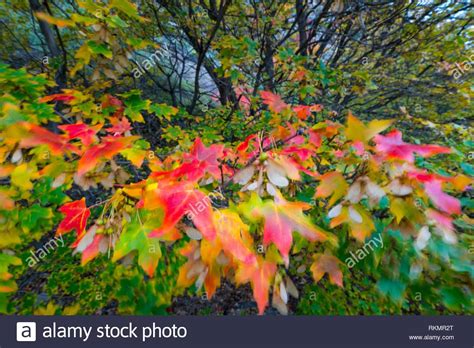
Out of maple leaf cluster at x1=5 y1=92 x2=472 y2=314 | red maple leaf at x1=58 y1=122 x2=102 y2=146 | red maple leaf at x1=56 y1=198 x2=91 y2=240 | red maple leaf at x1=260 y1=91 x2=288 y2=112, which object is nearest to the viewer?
maple leaf cluster at x1=5 y1=92 x2=472 y2=314

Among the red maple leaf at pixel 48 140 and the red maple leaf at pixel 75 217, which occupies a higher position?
the red maple leaf at pixel 48 140

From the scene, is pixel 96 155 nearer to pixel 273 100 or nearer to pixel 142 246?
pixel 142 246

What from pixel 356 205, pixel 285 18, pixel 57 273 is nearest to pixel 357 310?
pixel 356 205

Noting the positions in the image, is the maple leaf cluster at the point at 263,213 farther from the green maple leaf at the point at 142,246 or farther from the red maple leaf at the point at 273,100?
the red maple leaf at the point at 273,100

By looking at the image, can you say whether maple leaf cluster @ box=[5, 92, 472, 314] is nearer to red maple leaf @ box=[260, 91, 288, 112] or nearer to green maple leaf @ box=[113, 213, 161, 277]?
green maple leaf @ box=[113, 213, 161, 277]

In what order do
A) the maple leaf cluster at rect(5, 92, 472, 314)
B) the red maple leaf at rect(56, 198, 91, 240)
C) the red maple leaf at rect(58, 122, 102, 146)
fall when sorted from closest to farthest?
the maple leaf cluster at rect(5, 92, 472, 314) < the red maple leaf at rect(56, 198, 91, 240) < the red maple leaf at rect(58, 122, 102, 146)

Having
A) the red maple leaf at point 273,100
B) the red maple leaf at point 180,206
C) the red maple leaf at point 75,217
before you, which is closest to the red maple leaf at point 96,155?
the red maple leaf at point 75,217

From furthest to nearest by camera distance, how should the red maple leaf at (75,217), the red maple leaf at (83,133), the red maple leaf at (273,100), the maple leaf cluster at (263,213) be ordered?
1. the red maple leaf at (273,100)
2. the red maple leaf at (83,133)
3. the red maple leaf at (75,217)
4. the maple leaf cluster at (263,213)

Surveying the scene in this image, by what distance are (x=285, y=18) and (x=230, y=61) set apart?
4.76ft

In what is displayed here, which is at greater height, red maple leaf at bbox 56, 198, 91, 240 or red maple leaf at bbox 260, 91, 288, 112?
red maple leaf at bbox 260, 91, 288, 112

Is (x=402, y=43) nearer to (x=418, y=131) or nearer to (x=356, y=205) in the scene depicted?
(x=418, y=131)

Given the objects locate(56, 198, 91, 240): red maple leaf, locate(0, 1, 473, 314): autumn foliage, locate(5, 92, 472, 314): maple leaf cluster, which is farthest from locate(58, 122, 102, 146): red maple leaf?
locate(56, 198, 91, 240): red maple leaf

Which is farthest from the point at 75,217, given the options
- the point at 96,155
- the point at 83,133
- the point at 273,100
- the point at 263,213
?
the point at 273,100

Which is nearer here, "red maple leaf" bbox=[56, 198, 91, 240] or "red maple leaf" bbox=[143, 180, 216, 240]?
"red maple leaf" bbox=[143, 180, 216, 240]
